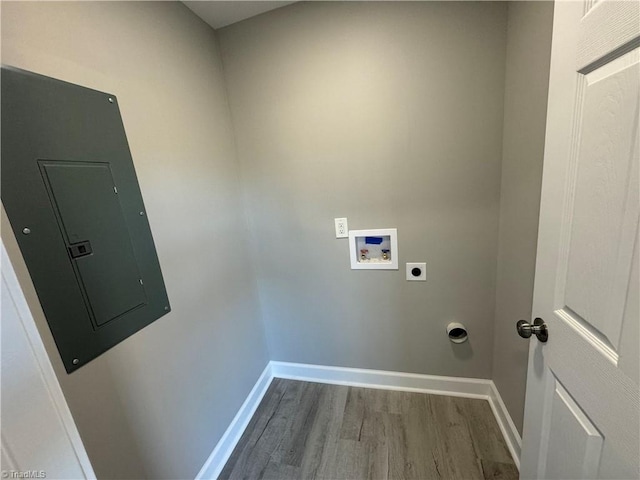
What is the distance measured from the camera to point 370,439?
1501 mm

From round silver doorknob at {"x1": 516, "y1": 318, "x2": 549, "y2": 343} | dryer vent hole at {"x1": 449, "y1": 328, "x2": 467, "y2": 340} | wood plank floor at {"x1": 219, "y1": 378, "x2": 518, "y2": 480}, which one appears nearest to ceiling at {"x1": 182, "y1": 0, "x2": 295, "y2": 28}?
round silver doorknob at {"x1": 516, "y1": 318, "x2": 549, "y2": 343}

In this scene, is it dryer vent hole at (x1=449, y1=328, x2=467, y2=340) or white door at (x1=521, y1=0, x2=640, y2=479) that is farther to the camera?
dryer vent hole at (x1=449, y1=328, x2=467, y2=340)

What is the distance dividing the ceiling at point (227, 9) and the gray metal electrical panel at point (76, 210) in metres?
0.82

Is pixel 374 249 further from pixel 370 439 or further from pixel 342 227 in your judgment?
pixel 370 439

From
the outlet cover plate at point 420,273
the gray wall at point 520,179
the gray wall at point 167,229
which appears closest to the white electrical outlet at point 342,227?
the outlet cover plate at point 420,273

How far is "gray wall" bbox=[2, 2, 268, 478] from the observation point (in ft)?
2.70

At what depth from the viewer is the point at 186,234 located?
127cm

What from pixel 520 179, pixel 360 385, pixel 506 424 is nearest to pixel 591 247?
pixel 520 179

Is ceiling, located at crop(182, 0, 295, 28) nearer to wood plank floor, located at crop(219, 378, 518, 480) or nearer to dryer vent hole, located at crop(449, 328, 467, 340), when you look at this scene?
dryer vent hole, located at crop(449, 328, 467, 340)

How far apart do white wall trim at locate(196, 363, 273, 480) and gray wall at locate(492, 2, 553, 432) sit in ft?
5.14

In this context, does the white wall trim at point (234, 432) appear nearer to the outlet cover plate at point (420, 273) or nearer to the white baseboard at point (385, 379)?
the white baseboard at point (385, 379)

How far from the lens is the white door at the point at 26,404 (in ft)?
1.29

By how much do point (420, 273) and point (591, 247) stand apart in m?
1.03

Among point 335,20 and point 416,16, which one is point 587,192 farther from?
point 335,20
